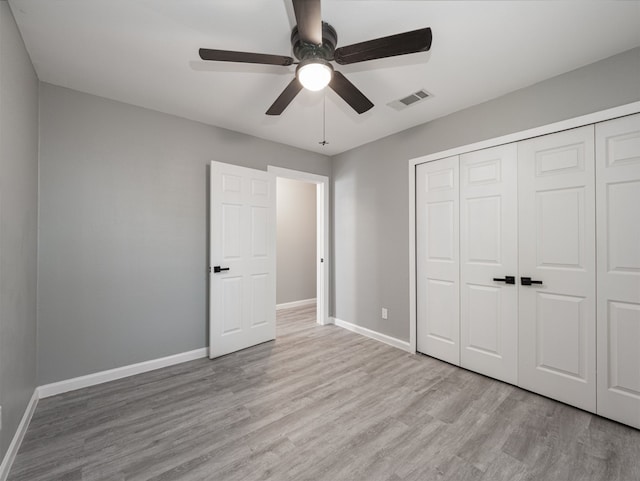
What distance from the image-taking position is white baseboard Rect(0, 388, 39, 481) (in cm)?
153

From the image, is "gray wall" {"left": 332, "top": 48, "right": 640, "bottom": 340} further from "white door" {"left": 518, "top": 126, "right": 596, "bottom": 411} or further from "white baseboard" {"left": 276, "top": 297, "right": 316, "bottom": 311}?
"white baseboard" {"left": 276, "top": 297, "right": 316, "bottom": 311}

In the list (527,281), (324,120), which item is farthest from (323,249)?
(527,281)

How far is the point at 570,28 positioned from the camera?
5.76ft

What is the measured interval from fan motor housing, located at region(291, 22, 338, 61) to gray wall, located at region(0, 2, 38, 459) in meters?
1.59

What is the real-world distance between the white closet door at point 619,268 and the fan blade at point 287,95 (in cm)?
227

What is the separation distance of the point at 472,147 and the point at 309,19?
2.14m

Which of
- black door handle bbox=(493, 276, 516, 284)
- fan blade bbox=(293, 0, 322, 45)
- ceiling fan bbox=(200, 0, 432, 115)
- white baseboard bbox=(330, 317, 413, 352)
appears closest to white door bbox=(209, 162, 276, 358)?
white baseboard bbox=(330, 317, 413, 352)

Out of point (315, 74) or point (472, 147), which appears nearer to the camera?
point (315, 74)

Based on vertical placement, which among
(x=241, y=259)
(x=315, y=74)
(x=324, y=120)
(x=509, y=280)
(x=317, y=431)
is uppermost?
(x=324, y=120)

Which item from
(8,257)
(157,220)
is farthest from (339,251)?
(8,257)

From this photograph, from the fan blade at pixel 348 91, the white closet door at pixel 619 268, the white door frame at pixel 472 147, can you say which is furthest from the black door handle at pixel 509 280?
the fan blade at pixel 348 91

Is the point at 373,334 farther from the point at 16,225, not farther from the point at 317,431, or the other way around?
the point at 16,225

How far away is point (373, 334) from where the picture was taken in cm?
368

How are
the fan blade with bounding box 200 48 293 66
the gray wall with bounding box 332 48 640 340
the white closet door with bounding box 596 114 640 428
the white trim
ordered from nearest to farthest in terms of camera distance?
1. the fan blade with bounding box 200 48 293 66
2. the white closet door with bounding box 596 114 640 428
3. the gray wall with bounding box 332 48 640 340
4. the white trim
